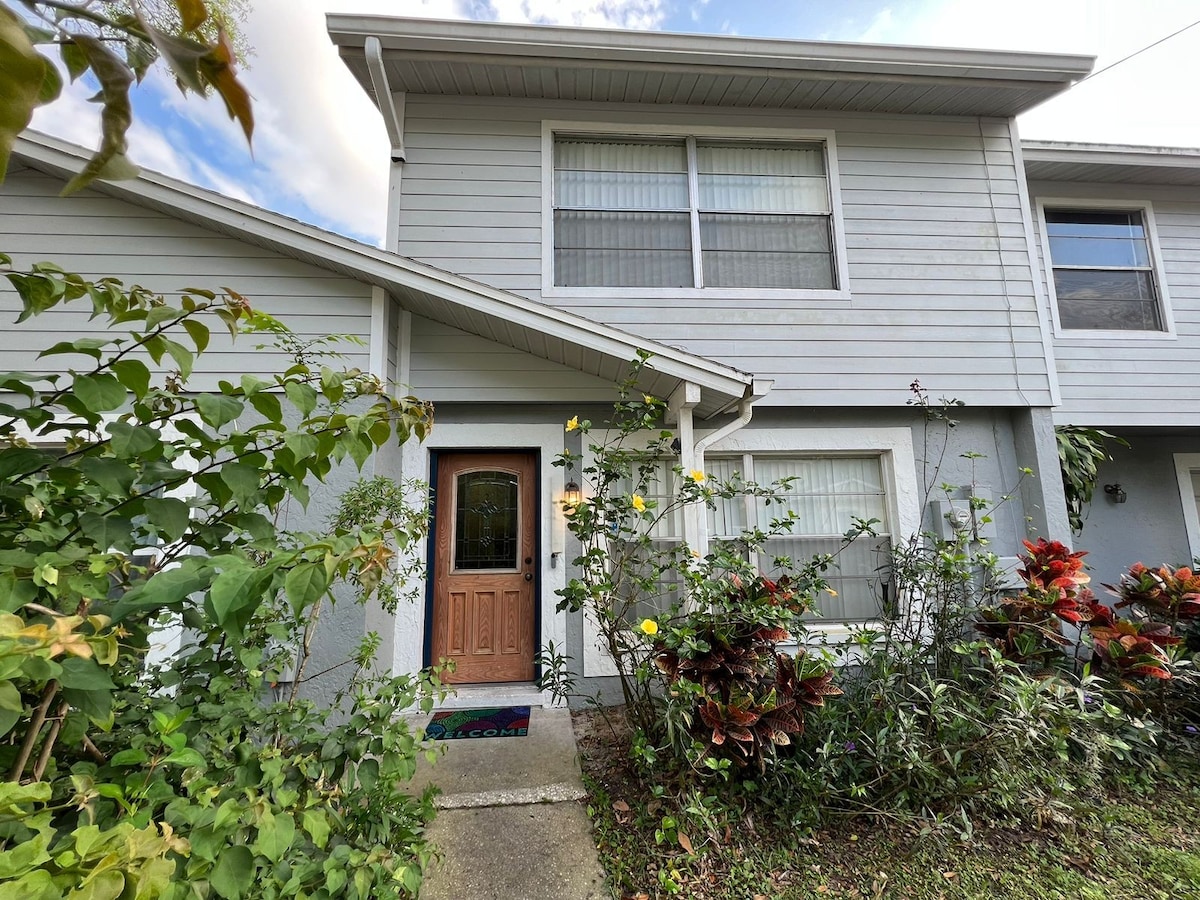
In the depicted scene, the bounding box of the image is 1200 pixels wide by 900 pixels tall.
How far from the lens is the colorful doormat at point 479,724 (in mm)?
3514

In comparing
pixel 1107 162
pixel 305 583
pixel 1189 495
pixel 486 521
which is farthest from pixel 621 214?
pixel 1189 495

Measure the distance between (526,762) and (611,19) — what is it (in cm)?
763

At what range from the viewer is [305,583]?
91cm

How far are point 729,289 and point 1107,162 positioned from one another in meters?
4.23

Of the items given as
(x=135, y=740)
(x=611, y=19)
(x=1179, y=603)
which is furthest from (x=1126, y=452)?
(x=135, y=740)

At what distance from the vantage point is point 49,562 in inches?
37.2

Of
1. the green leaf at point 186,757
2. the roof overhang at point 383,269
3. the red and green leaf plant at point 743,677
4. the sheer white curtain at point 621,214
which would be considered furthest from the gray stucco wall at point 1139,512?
the green leaf at point 186,757

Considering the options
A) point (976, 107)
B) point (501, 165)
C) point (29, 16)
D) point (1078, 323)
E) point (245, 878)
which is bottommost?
point (245, 878)

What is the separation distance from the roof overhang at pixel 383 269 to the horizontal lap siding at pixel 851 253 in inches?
35.9

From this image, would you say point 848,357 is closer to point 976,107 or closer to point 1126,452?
point 976,107

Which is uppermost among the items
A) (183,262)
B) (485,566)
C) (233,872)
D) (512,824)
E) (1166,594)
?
(183,262)

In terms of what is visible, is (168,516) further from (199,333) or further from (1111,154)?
(1111,154)

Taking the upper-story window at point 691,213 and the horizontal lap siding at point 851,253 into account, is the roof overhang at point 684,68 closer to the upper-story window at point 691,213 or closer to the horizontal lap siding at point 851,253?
the horizontal lap siding at point 851,253

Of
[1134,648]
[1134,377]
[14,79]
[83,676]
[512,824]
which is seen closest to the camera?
[14,79]
